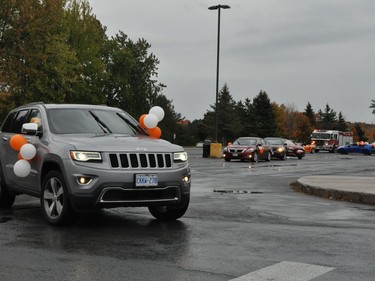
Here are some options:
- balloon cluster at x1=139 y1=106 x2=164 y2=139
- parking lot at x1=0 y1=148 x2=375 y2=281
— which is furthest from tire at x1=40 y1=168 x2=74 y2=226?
balloon cluster at x1=139 y1=106 x2=164 y2=139

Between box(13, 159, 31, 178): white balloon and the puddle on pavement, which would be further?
box(13, 159, 31, 178): white balloon

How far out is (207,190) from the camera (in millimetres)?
13445

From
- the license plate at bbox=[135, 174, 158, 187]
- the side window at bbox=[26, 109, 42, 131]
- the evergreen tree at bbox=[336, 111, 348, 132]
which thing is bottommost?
the license plate at bbox=[135, 174, 158, 187]

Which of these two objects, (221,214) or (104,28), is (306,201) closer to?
(221,214)

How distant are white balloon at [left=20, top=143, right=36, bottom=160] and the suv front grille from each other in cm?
159

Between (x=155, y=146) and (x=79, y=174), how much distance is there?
3.82ft

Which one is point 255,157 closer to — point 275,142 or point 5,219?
point 275,142

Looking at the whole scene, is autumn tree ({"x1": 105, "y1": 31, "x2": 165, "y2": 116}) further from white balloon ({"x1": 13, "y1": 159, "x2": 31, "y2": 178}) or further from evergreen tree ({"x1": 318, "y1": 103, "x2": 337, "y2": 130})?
evergreen tree ({"x1": 318, "y1": 103, "x2": 337, "y2": 130})

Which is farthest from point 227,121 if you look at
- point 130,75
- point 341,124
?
point 341,124

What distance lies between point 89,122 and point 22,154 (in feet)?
3.68

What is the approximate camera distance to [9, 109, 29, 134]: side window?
30.6 feet

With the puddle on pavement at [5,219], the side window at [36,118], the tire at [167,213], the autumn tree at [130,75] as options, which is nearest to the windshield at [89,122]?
the side window at [36,118]

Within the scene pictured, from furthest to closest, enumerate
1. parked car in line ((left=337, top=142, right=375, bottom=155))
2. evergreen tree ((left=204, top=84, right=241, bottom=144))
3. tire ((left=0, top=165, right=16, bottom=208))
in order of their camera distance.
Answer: evergreen tree ((left=204, top=84, right=241, bottom=144))
parked car in line ((left=337, top=142, right=375, bottom=155))
tire ((left=0, top=165, right=16, bottom=208))

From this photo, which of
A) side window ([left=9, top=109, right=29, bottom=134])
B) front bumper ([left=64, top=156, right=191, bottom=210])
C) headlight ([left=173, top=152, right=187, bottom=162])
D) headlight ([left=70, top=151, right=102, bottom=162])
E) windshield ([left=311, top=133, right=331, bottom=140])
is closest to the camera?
front bumper ([left=64, top=156, right=191, bottom=210])
